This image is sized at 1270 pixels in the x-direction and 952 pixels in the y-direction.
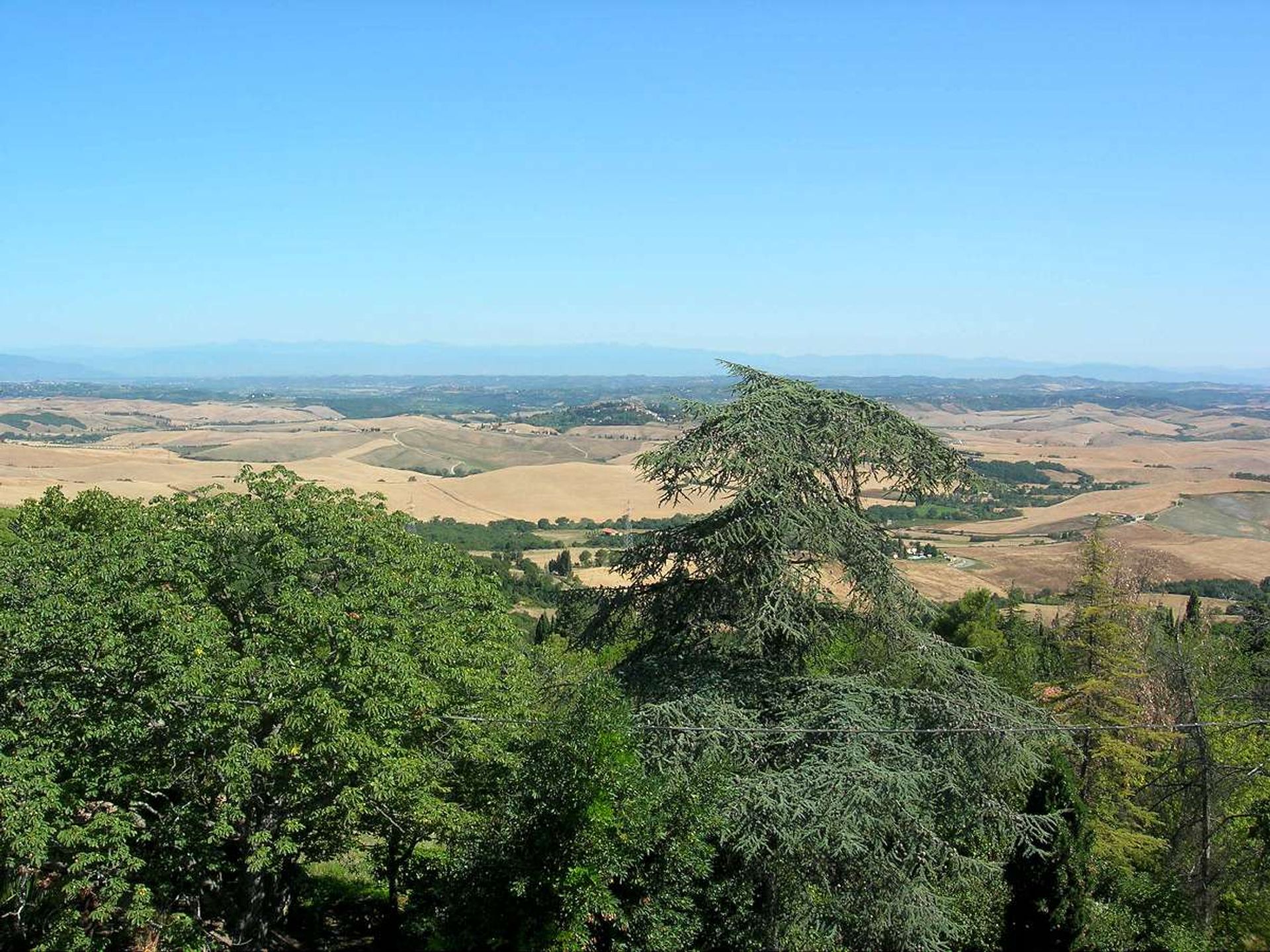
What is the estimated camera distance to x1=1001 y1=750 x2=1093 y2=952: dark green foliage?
1528 centimetres

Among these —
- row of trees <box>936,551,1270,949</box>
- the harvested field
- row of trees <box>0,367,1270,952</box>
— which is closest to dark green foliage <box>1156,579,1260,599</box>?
the harvested field

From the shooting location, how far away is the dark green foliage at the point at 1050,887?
15281mm

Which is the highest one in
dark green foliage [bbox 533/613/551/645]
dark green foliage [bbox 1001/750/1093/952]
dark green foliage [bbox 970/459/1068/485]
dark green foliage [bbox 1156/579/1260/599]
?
dark green foliage [bbox 1001/750/1093/952]

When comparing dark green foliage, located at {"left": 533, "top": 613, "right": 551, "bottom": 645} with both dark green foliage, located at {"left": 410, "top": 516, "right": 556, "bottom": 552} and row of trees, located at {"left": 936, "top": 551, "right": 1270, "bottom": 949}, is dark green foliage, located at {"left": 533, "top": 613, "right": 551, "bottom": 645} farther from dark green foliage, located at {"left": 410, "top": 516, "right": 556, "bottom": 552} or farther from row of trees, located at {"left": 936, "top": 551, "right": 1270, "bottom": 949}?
dark green foliage, located at {"left": 410, "top": 516, "right": 556, "bottom": 552}

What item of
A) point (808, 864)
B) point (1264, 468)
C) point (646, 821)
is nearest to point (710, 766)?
point (646, 821)

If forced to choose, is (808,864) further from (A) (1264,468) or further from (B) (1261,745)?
(A) (1264,468)

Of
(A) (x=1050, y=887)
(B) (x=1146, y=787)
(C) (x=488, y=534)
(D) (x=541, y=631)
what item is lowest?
(C) (x=488, y=534)

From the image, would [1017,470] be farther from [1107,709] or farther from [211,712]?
[211,712]

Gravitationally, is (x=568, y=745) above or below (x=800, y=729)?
above

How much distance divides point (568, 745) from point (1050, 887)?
378 inches

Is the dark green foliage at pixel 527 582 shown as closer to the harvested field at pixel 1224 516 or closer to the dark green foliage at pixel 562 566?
the dark green foliage at pixel 562 566

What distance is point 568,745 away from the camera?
1175 centimetres

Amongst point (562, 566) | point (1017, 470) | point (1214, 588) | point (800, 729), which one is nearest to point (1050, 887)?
point (800, 729)

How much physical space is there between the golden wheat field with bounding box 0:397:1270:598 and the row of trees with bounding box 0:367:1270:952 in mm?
13857
